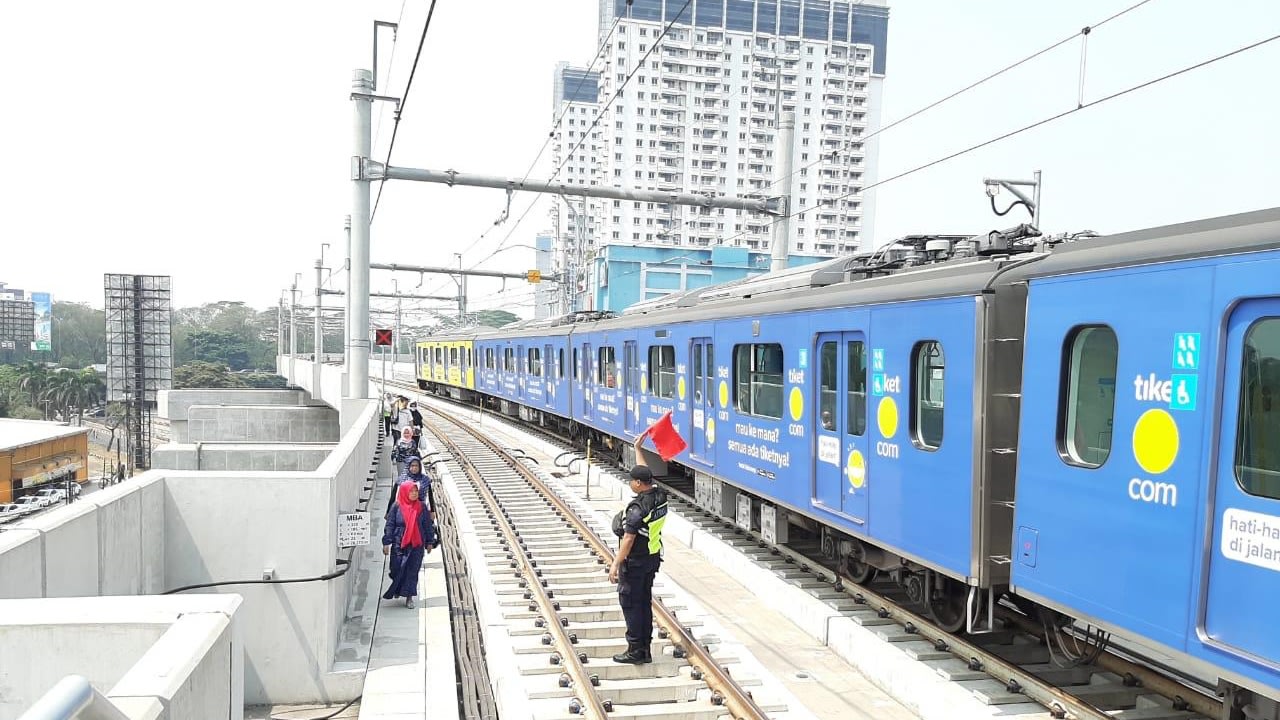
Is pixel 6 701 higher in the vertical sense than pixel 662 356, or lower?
lower

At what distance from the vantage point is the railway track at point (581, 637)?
20.4 ft

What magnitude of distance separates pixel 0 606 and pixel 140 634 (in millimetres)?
726

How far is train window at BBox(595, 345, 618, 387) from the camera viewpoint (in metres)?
16.4

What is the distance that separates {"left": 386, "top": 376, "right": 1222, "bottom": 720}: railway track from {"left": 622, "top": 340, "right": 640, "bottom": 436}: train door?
604cm

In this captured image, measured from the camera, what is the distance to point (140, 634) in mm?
4219

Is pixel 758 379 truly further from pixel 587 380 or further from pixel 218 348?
pixel 218 348

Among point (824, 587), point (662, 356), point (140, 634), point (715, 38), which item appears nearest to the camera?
point (140, 634)

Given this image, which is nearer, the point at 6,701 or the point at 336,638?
the point at 6,701

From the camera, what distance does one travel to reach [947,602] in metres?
7.39

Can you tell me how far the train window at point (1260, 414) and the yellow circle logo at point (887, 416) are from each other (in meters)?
2.96

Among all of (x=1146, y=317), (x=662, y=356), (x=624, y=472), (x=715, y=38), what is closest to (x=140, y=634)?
(x=1146, y=317)

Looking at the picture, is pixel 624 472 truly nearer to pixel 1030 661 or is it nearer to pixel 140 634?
pixel 1030 661

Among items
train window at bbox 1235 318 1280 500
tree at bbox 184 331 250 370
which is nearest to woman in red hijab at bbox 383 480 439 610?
train window at bbox 1235 318 1280 500

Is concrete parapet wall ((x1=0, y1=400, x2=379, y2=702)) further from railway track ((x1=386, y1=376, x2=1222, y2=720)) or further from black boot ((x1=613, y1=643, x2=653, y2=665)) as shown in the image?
railway track ((x1=386, y1=376, x2=1222, y2=720))
